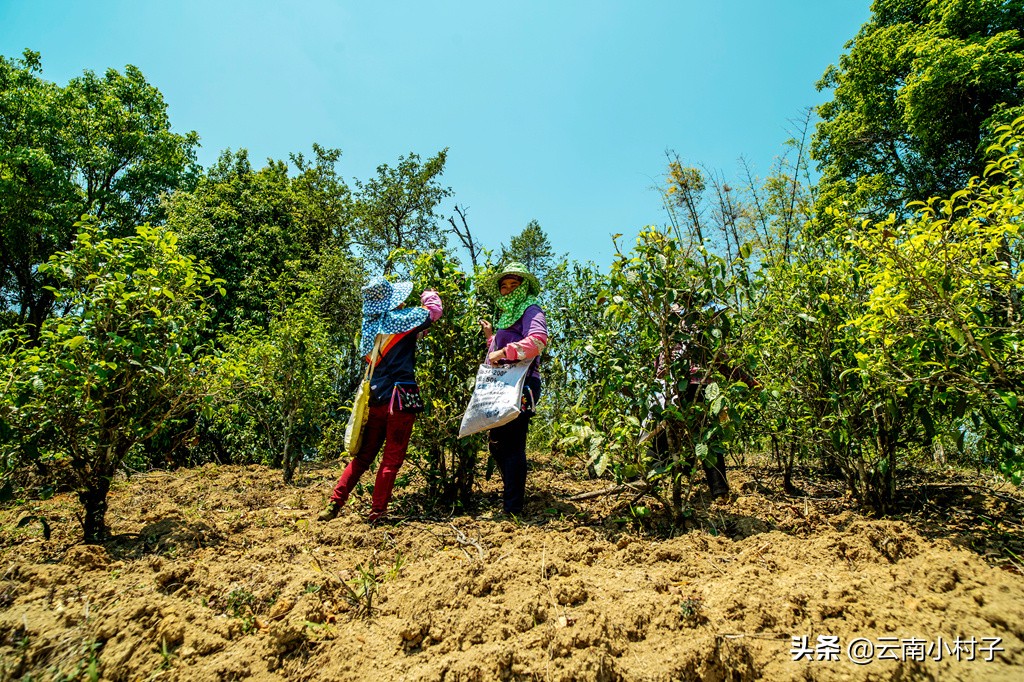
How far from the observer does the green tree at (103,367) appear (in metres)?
2.78

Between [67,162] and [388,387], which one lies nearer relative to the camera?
[388,387]

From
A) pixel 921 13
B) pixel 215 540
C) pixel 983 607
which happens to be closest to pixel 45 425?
pixel 215 540

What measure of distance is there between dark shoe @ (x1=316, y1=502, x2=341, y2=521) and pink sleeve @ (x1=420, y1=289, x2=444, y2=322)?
4.72 ft

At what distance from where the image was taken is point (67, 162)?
15531 mm

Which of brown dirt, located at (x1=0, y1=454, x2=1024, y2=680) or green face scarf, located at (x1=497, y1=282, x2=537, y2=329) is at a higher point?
green face scarf, located at (x1=497, y1=282, x2=537, y2=329)

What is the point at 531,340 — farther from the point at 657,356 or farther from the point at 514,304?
the point at 657,356

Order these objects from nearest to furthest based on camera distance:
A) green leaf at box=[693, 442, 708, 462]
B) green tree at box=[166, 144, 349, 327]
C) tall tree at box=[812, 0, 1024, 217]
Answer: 1. green leaf at box=[693, 442, 708, 462]
2. tall tree at box=[812, 0, 1024, 217]
3. green tree at box=[166, 144, 349, 327]

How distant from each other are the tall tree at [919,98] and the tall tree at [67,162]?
19836 millimetres

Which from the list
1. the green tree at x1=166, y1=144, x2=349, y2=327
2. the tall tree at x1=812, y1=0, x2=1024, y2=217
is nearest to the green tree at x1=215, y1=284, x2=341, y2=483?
the green tree at x1=166, y1=144, x2=349, y2=327

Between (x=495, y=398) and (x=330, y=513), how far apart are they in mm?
1377

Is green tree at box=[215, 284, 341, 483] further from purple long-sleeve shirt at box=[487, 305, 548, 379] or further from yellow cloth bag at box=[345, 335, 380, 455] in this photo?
purple long-sleeve shirt at box=[487, 305, 548, 379]

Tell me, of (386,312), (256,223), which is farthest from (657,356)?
(256,223)

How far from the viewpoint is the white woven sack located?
3.34m

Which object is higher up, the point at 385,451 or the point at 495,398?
the point at 495,398
